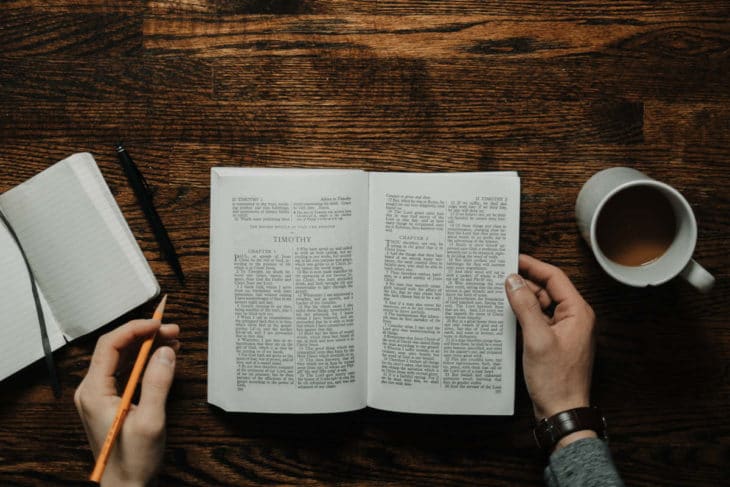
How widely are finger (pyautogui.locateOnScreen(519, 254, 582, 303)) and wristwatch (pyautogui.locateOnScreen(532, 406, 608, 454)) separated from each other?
0.45ft

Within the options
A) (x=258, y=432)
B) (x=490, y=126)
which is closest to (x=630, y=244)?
(x=490, y=126)

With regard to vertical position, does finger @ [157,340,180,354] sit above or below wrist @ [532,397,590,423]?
above

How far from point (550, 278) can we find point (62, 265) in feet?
2.12

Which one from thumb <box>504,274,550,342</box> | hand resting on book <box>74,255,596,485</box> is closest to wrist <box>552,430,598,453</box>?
hand resting on book <box>74,255,596,485</box>

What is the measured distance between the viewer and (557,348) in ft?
2.14

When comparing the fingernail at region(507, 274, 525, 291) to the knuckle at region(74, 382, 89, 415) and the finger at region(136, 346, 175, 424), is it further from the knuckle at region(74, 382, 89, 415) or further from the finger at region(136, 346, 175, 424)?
the knuckle at region(74, 382, 89, 415)

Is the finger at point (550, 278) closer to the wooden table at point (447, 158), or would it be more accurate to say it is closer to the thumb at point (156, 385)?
the wooden table at point (447, 158)

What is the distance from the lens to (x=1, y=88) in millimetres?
751

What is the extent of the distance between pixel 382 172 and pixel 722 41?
506mm

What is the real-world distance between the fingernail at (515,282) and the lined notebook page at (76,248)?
1.55 ft

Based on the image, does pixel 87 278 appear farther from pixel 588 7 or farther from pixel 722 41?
pixel 722 41

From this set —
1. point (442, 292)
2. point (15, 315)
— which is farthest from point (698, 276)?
point (15, 315)

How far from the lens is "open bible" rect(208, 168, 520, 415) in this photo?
0.71m

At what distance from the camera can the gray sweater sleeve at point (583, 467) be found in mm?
593
